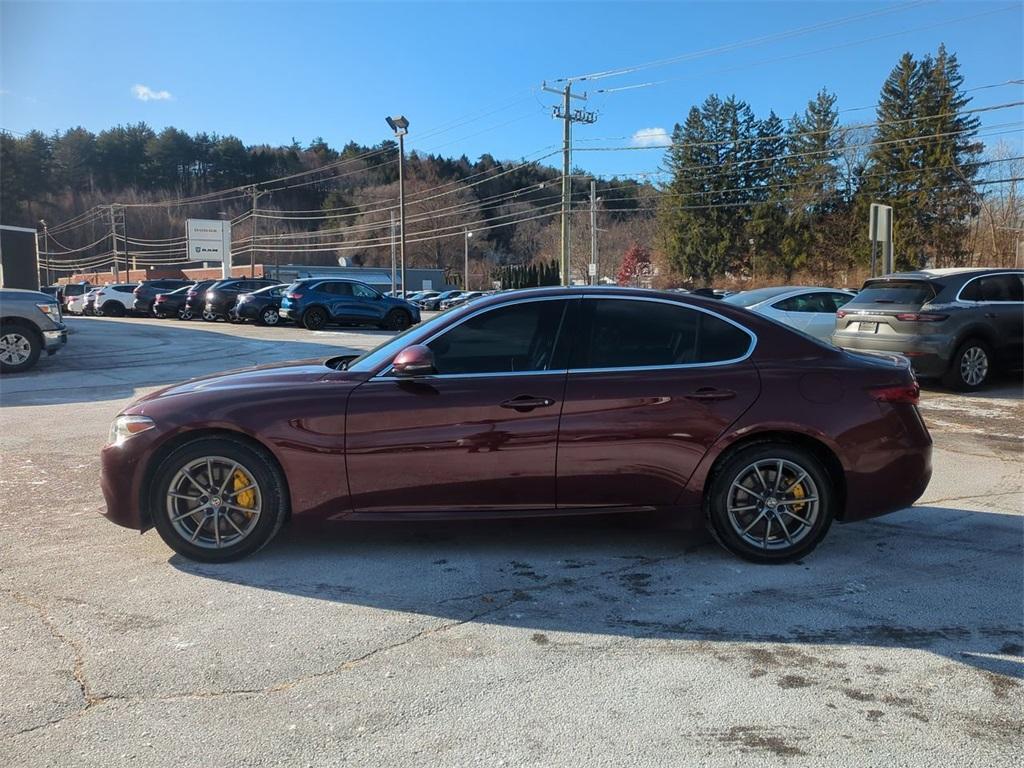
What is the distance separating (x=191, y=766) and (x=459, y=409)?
2.14 metres

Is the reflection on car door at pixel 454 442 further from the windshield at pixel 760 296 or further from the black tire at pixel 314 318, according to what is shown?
the black tire at pixel 314 318

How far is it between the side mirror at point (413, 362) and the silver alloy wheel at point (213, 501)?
40.4 inches

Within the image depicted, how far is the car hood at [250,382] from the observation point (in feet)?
14.0

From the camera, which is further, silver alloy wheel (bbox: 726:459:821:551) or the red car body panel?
silver alloy wheel (bbox: 726:459:821:551)

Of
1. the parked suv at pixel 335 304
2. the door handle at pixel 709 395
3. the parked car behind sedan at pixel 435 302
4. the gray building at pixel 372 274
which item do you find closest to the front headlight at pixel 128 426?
the door handle at pixel 709 395

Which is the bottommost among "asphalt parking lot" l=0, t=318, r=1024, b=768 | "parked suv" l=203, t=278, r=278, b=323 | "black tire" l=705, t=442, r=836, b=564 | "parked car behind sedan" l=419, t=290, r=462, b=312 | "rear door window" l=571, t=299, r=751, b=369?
"asphalt parking lot" l=0, t=318, r=1024, b=768

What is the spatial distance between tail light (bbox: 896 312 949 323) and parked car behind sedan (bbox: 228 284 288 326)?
20227 millimetres

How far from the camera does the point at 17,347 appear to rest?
1296 centimetres

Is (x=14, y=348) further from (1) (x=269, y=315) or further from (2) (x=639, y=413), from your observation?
(1) (x=269, y=315)

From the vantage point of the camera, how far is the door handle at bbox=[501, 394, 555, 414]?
4137mm

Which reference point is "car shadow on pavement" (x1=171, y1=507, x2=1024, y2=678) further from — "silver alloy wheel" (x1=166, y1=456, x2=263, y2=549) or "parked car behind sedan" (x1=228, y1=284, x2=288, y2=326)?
"parked car behind sedan" (x1=228, y1=284, x2=288, y2=326)

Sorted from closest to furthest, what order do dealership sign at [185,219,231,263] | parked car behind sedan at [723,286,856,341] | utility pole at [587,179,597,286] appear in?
1. parked car behind sedan at [723,286,856,341]
2. utility pole at [587,179,597,286]
3. dealership sign at [185,219,231,263]

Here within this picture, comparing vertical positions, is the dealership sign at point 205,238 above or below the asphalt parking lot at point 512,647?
above

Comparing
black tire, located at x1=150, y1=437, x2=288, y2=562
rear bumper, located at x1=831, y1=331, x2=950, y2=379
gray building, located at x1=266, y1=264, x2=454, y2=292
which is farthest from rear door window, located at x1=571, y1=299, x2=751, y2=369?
gray building, located at x1=266, y1=264, x2=454, y2=292
